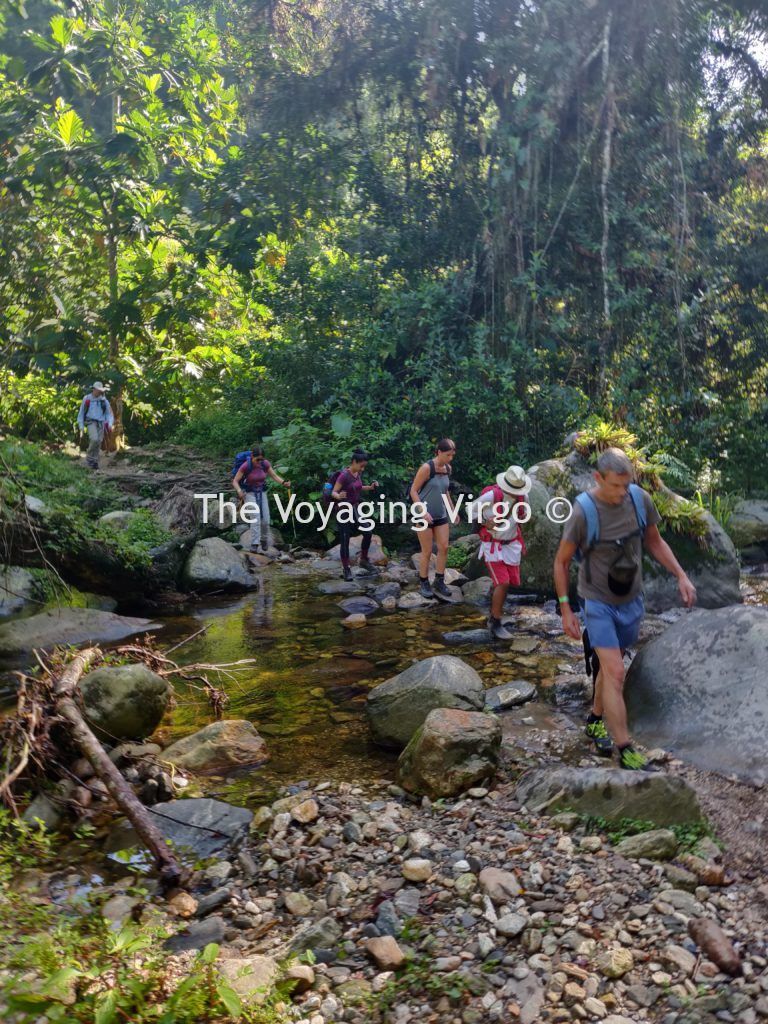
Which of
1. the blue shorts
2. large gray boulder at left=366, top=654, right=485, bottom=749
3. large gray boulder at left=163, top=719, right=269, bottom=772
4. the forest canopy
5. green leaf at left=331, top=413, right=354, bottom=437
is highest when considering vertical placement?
the forest canopy

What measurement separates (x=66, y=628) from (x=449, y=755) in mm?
5270

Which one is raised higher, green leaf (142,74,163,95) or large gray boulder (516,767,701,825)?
green leaf (142,74,163,95)

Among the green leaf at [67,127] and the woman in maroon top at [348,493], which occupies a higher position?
the green leaf at [67,127]

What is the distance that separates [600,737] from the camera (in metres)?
5.50

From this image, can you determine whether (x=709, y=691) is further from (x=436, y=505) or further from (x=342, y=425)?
(x=342, y=425)

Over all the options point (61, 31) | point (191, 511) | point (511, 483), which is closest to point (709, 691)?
point (511, 483)

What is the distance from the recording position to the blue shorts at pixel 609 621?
4988 mm

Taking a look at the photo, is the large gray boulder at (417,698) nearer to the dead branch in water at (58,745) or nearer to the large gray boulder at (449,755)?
the large gray boulder at (449,755)

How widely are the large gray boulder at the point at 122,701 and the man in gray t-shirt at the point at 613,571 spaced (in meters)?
3.09

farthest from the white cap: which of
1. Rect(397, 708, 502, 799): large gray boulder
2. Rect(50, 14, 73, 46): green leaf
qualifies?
Rect(50, 14, 73, 46): green leaf

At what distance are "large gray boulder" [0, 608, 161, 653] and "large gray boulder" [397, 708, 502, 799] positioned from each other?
15.2 feet

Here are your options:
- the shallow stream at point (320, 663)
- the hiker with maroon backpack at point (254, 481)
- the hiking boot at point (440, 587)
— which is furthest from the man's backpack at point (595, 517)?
the hiker with maroon backpack at point (254, 481)

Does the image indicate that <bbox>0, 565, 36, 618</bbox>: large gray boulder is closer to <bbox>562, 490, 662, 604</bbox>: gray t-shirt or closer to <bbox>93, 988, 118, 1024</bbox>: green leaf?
<bbox>562, 490, 662, 604</bbox>: gray t-shirt

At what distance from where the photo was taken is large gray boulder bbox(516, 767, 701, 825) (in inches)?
161
